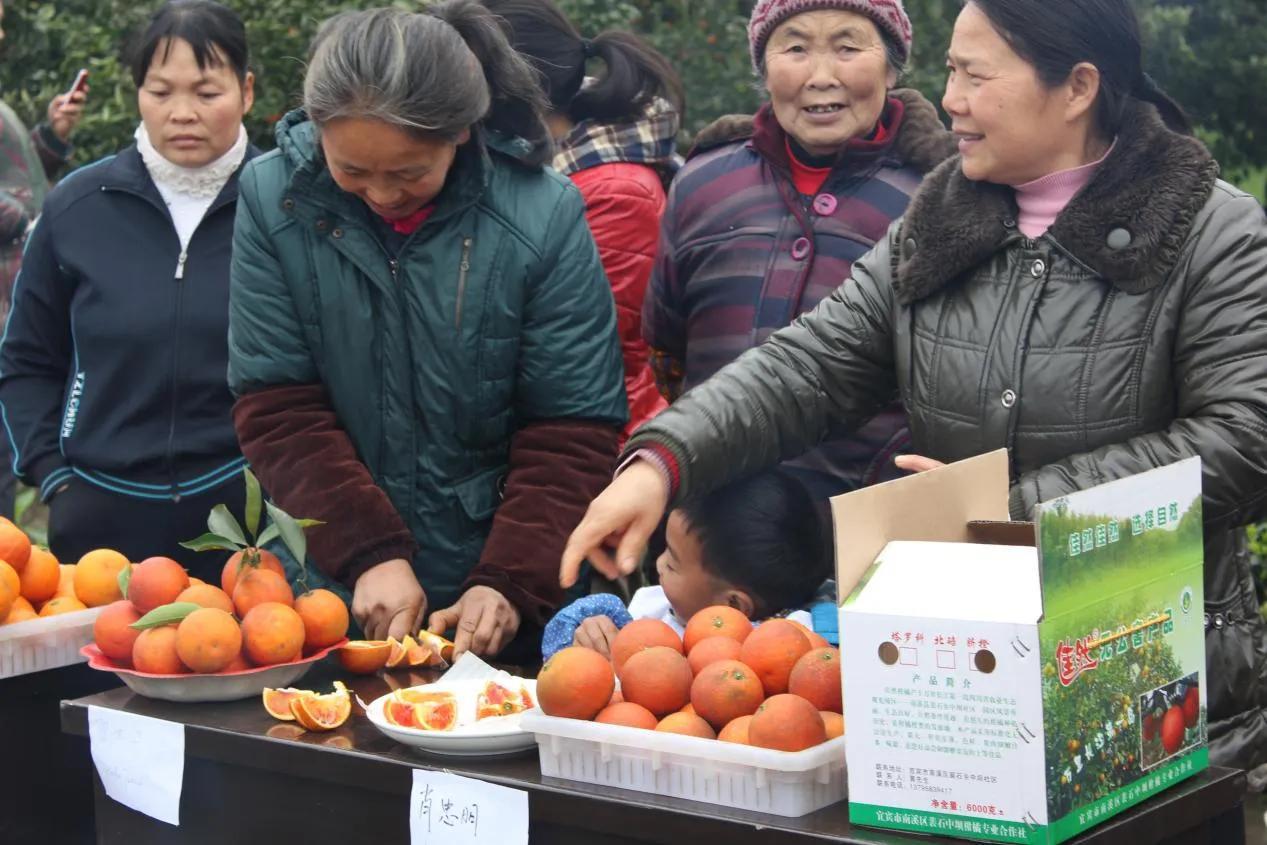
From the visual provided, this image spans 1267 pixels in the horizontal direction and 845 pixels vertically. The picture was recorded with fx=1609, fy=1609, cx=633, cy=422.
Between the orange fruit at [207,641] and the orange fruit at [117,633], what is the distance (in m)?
0.12

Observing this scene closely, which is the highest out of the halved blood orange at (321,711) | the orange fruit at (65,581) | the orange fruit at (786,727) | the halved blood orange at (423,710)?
the orange fruit at (65,581)

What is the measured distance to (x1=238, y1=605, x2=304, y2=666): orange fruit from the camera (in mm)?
2379

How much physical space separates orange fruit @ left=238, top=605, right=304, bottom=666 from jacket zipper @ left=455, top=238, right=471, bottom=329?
2.11 feet

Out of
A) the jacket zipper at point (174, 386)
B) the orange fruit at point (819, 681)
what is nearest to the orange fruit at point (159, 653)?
the orange fruit at point (819, 681)

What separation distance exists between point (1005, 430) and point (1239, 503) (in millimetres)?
322

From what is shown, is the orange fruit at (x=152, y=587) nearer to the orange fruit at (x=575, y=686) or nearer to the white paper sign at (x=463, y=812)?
the white paper sign at (x=463, y=812)

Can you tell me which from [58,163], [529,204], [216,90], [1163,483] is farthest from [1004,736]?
[58,163]

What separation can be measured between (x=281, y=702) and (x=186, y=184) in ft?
5.82

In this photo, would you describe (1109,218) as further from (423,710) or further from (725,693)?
(423,710)

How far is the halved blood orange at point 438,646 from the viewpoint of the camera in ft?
8.50

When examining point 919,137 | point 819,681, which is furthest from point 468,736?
point 919,137

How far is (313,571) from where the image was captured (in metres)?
2.86

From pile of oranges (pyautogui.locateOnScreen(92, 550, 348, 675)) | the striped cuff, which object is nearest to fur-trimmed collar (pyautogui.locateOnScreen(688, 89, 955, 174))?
the striped cuff

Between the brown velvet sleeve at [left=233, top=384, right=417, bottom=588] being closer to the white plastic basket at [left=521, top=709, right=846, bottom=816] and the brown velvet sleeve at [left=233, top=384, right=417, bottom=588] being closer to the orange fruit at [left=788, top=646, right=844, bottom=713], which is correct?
the white plastic basket at [left=521, top=709, right=846, bottom=816]
